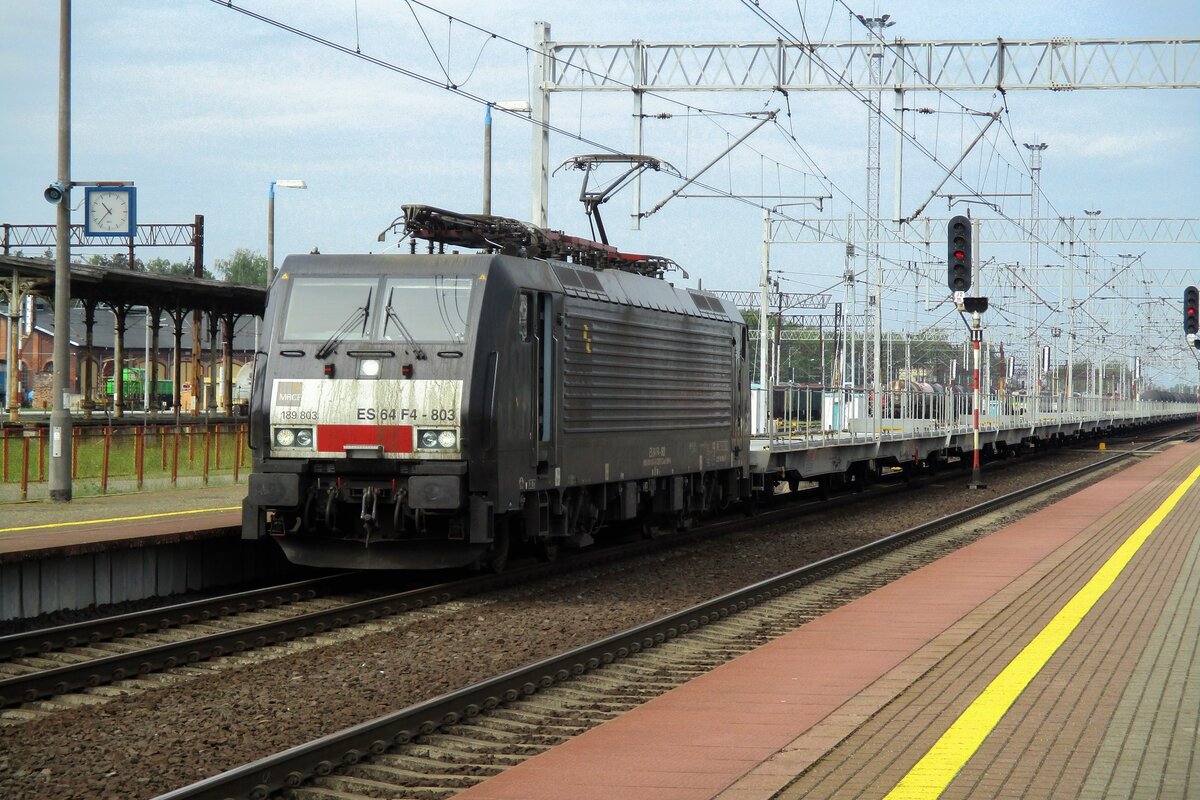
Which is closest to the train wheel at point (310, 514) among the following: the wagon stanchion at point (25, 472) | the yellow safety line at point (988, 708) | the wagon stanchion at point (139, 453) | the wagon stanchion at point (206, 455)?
the yellow safety line at point (988, 708)

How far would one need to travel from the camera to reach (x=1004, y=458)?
46.9 metres

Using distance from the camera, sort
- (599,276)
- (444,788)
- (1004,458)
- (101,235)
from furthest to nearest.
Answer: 1. (1004,458)
2. (101,235)
3. (599,276)
4. (444,788)

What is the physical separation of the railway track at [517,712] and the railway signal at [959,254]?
43.4 feet

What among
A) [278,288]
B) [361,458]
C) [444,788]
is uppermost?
[278,288]

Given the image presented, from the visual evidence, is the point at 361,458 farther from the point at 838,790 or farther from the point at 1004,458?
the point at 1004,458

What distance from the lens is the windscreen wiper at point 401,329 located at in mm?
13453

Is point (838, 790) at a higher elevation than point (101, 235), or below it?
below

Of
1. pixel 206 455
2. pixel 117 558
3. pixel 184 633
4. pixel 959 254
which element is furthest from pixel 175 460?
pixel 959 254

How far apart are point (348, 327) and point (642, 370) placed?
456 centimetres

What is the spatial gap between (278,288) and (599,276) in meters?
3.79

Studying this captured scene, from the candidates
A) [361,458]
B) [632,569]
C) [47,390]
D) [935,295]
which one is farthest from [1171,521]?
[47,390]

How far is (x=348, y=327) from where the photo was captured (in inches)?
543

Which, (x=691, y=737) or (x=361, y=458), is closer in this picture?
(x=691, y=737)

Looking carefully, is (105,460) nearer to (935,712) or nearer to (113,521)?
(113,521)
